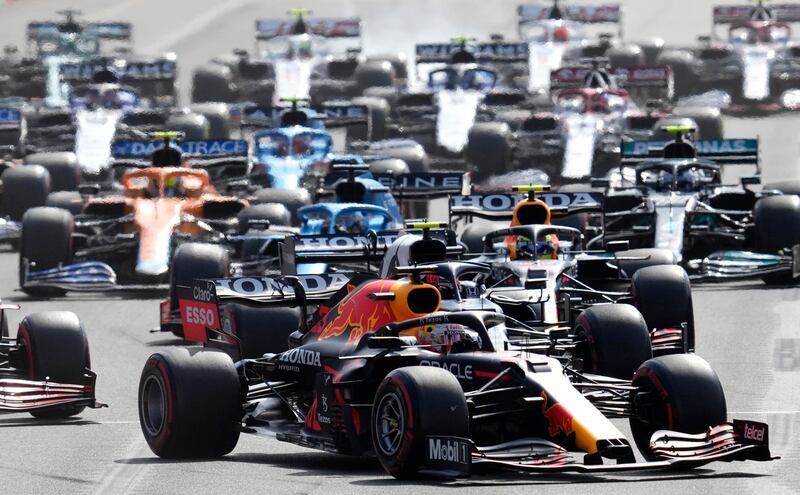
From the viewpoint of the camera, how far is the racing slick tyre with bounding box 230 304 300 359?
19969mm

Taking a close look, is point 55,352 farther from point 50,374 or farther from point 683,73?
point 683,73

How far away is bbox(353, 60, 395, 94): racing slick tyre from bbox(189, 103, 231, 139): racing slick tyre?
625cm

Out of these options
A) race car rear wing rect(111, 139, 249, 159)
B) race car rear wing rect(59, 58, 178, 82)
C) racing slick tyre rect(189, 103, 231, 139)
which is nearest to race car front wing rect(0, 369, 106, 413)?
race car rear wing rect(111, 139, 249, 159)

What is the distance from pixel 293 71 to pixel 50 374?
34.4 metres

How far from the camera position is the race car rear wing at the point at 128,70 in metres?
51.5

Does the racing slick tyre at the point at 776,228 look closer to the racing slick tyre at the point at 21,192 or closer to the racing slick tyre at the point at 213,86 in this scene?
the racing slick tyre at the point at 21,192

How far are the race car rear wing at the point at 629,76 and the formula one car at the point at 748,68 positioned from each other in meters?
2.23

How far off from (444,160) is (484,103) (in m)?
2.62

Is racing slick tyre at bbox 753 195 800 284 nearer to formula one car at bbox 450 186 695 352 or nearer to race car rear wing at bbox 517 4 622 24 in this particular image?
formula one car at bbox 450 186 695 352

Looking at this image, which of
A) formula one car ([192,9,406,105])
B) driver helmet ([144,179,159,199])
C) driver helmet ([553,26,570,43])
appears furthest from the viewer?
driver helmet ([553,26,570,43])

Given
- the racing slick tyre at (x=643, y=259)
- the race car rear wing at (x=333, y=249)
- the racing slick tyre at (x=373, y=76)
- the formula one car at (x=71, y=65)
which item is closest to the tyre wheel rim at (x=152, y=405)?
the race car rear wing at (x=333, y=249)

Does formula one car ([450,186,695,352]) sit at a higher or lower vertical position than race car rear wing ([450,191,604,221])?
lower

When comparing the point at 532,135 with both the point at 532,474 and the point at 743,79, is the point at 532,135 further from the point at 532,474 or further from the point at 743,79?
the point at 532,474

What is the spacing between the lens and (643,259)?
961 inches
